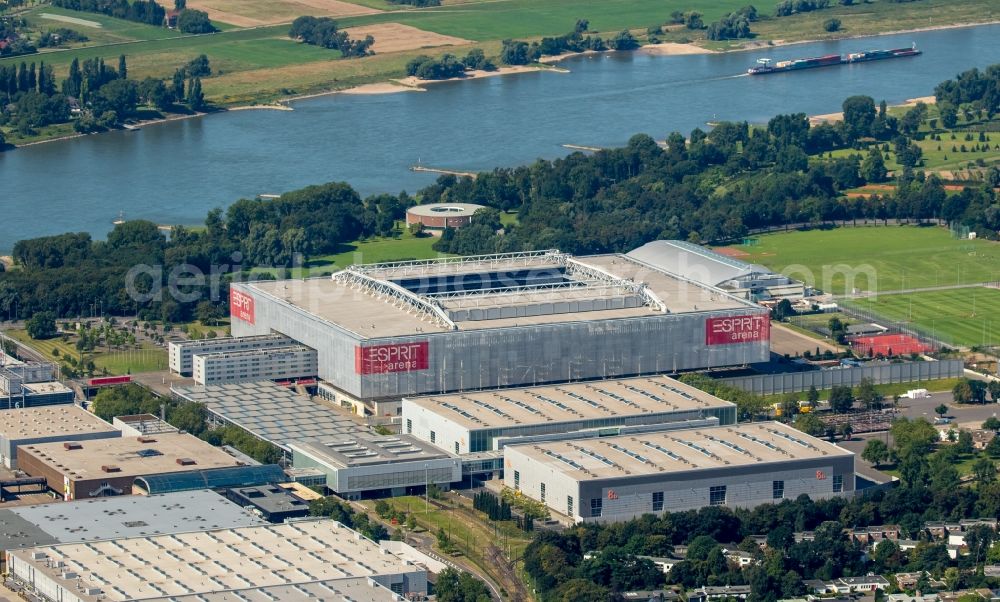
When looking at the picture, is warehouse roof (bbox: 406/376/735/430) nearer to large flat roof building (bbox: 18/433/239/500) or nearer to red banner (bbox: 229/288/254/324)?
large flat roof building (bbox: 18/433/239/500)

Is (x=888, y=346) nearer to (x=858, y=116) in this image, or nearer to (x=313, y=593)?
(x=313, y=593)

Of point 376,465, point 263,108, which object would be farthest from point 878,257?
point 263,108

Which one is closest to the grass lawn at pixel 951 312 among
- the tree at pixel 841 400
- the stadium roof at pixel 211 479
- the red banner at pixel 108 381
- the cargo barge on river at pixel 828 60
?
the tree at pixel 841 400

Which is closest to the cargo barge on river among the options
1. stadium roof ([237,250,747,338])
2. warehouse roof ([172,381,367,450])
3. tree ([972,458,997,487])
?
stadium roof ([237,250,747,338])

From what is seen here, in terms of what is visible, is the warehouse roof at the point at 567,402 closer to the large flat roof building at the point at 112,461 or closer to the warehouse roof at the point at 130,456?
the warehouse roof at the point at 130,456

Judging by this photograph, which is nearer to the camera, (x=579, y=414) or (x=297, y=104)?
(x=579, y=414)

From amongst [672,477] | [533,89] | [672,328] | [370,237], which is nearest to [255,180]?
[370,237]

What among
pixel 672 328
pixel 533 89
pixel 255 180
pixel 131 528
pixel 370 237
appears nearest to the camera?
pixel 131 528

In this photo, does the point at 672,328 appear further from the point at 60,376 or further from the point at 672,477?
the point at 60,376
